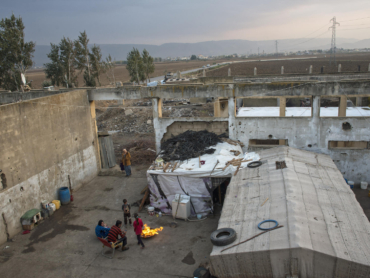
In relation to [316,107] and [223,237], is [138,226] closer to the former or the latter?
[223,237]

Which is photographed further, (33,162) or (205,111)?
(205,111)

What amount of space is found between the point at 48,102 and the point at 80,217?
4901 millimetres

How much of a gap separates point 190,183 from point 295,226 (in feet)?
16.0

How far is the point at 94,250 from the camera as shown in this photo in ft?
30.0

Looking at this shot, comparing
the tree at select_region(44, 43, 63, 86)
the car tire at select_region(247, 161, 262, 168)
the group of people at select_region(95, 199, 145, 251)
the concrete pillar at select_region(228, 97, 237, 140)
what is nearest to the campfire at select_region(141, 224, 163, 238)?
the group of people at select_region(95, 199, 145, 251)

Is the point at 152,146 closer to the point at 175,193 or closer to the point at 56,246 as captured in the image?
the point at 175,193

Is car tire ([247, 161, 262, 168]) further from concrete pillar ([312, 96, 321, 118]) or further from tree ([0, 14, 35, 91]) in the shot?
tree ([0, 14, 35, 91])

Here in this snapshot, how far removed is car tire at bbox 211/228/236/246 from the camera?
658 centimetres

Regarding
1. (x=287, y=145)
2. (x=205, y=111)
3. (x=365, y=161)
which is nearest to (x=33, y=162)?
(x=287, y=145)

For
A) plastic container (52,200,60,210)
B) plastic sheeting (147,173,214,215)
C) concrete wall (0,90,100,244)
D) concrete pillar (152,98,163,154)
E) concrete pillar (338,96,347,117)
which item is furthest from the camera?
concrete pillar (152,98,163,154)

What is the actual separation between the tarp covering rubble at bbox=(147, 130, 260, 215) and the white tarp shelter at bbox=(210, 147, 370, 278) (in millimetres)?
1034

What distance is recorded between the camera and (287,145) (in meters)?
13.1

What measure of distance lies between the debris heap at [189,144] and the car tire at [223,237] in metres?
5.02

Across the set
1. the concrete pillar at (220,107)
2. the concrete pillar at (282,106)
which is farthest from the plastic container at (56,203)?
the concrete pillar at (282,106)
